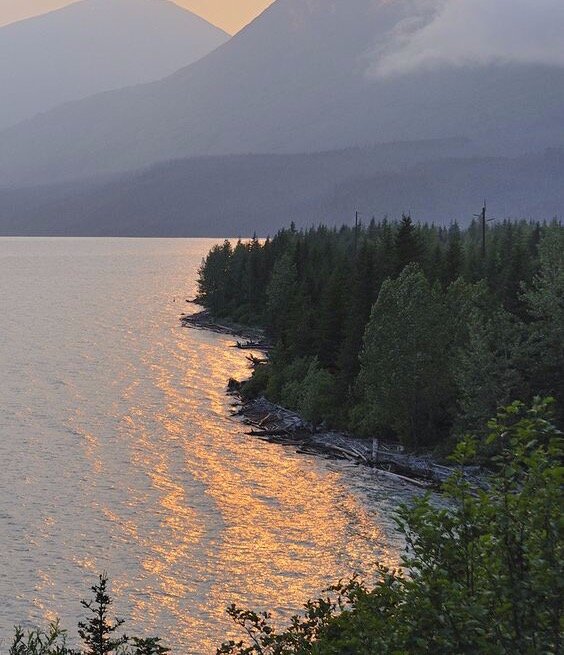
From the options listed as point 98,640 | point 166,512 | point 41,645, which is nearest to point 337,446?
point 166,512

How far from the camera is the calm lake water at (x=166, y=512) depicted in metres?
40.8

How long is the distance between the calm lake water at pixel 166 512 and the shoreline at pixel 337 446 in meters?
1.56

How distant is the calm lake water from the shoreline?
156 centimetres

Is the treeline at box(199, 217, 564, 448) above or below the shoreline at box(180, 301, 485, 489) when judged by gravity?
above

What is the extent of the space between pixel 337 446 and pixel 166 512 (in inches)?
794

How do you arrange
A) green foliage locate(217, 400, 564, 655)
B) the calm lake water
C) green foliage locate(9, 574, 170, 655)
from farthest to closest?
the calm lake water < green foliage locate(9, 574, 170, 655) < green foliage locate(217, 400, 564, 655)

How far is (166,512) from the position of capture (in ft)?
175

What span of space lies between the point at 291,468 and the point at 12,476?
1916cm

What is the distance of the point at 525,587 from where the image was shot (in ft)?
41.4

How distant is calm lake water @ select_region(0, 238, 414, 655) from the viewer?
40.8 metres

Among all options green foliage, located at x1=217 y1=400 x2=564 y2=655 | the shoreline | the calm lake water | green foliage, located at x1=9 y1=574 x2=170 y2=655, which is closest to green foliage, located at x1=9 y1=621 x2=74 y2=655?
green foliage, located at x1=9 y1=574 x2=170 y2=655

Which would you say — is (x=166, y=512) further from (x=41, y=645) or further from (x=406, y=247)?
(x=406, y=247)

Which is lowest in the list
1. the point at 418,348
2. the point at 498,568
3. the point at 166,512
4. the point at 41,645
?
the point at 166,512

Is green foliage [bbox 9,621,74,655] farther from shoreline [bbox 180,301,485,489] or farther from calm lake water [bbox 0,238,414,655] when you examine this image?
shoreline [bbox 180,301,485,489]
